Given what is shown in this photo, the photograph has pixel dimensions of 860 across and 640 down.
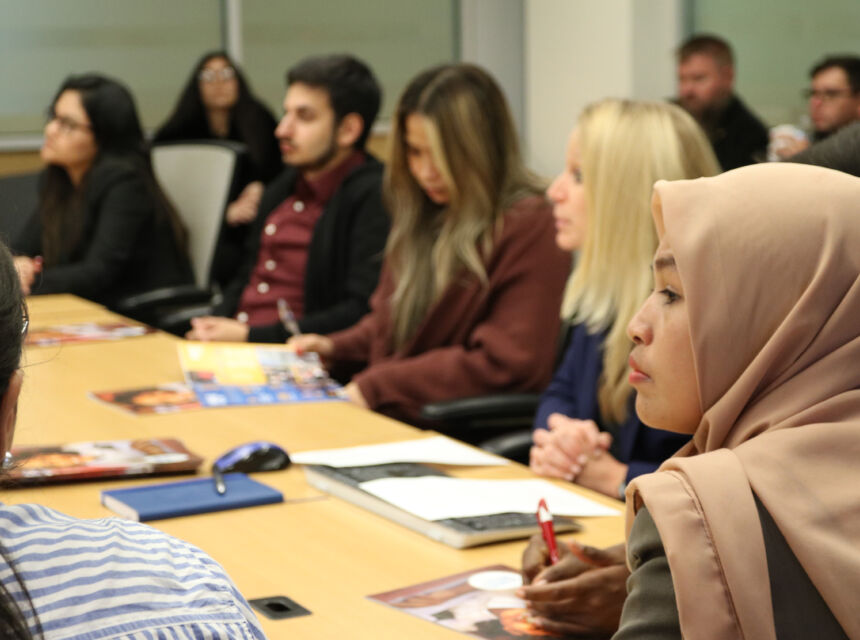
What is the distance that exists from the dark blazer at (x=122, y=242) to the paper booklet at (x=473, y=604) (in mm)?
2885

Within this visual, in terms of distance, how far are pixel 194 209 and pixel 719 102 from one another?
2.32 metres

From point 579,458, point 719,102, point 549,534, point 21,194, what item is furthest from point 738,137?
point 549,534

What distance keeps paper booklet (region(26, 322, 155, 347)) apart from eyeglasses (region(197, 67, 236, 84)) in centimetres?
238

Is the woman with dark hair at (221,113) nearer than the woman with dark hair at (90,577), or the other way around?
the woman with dark hair at (90,577)

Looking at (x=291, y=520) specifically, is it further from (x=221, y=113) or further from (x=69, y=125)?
(x=221, y=113)

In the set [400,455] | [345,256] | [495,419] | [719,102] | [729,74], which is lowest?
[495,419]

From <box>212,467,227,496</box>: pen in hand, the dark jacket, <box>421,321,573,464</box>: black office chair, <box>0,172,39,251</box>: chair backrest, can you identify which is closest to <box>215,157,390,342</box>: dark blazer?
<box>421,321,573,464</box>: black office chair

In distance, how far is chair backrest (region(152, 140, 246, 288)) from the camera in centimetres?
416


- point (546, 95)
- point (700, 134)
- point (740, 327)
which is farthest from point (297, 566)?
point (546, 95)

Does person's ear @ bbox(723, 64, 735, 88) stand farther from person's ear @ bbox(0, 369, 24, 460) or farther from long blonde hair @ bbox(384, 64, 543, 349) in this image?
person's ear @ bbox(0, 369, 24, 460)

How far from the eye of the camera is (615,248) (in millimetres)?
2318

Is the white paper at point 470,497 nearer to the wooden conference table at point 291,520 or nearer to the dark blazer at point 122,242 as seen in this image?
the wooden conference table at point 291,520

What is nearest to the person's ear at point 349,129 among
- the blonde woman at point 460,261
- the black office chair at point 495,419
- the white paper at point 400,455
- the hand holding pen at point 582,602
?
the blonde woman at point 460,261

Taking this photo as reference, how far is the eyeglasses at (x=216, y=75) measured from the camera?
552 cm
